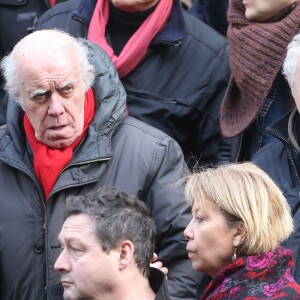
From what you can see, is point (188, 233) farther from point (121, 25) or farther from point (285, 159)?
point (121, 25)

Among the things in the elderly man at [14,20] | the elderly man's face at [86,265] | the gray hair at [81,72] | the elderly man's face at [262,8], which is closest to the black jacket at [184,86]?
the elderly man's face at [262,8]

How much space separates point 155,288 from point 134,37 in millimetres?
1662

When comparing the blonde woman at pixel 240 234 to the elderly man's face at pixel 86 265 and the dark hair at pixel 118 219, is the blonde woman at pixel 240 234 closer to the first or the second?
the dark hair at pixel 118 219

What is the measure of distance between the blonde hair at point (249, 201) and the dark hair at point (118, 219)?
23 cm

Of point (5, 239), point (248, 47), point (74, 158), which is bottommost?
point (5, 239)

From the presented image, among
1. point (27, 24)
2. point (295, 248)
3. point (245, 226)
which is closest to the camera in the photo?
point (245, 226)

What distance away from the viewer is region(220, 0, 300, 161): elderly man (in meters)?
5.27

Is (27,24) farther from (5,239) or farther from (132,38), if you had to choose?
(5,239)

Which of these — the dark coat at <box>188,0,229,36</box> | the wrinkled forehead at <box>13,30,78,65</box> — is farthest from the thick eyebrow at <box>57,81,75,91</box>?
the dark coat at <box>188,0,229,36</box>

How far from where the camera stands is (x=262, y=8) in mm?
5363

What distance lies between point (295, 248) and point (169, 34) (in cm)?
147

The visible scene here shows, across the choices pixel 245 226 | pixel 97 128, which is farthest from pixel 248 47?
pixel 245 226

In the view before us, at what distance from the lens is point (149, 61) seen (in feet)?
18.6

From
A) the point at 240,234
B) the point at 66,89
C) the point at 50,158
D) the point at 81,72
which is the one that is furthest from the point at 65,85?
the point at 240,234
